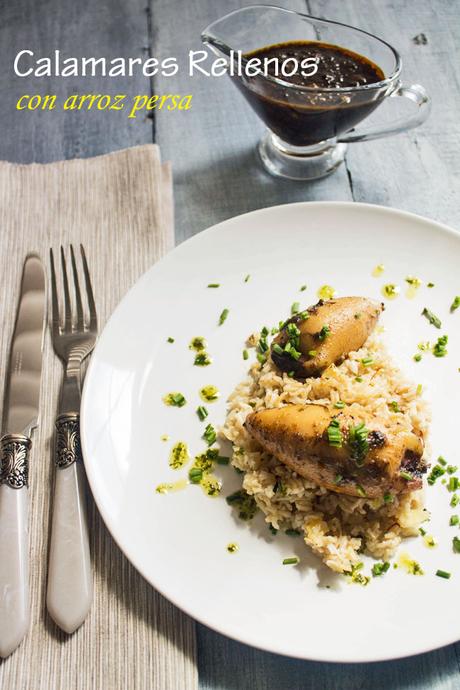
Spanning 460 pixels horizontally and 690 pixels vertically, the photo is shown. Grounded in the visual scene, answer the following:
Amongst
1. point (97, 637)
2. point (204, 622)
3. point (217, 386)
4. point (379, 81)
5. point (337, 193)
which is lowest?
point (97, 637)

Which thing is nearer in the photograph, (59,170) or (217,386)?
(217,386)

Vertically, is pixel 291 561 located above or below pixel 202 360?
below

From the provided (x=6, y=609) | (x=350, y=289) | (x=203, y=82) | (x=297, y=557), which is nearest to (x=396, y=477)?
(x=297, y=557)

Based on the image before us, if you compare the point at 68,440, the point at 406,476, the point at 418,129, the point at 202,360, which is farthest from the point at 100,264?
the point at 418,129

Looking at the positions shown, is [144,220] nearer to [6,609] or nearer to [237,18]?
[237,18]

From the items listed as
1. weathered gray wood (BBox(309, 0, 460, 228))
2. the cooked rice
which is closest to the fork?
the cooked rice

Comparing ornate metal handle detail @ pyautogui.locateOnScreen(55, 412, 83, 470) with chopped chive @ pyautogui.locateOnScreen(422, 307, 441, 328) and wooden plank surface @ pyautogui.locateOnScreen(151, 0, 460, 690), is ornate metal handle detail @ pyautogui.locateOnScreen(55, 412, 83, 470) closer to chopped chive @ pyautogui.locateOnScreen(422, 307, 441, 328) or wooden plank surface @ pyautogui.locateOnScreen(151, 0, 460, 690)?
wooden plank surface @ pyautogui.locateOnScreen(151, 0, 460, 690)

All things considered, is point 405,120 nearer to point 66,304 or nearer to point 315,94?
point 315,94
